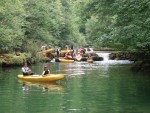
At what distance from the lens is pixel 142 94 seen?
20.5 m

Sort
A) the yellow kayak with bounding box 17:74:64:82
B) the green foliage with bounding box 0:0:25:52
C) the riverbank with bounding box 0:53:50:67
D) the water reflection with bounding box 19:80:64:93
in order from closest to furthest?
the water reflection with bounding box 19:80:64:93 → the yellow kayak with bounding box 17:74:64:82 → the green foliage with bounding box 0:0:25:52 → the riverbank with bounding box 0:53:50:67

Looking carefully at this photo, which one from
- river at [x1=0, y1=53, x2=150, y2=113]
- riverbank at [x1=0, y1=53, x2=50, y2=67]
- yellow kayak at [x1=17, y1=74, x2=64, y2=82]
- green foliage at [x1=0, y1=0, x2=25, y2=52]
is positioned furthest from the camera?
riverbank at [x1=0, y1=53, x2=50, y2=67]

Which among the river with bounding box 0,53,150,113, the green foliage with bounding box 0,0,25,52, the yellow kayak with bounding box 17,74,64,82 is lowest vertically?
the river with bounding box 0,53,150,113

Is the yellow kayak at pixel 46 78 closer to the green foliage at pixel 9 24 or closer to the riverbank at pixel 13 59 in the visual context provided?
the green foliage at pixel 9 24

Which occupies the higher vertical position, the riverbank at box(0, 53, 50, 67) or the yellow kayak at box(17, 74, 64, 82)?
the riverbank at box(0, 53, 50, 67)

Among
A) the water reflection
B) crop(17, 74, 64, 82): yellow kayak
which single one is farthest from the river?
crop(17, 74, 64, 82): yellow kayak

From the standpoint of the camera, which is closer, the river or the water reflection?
the river

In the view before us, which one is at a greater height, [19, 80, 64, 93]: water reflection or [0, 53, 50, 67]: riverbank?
[0, 53, 50, 67]: riverbank

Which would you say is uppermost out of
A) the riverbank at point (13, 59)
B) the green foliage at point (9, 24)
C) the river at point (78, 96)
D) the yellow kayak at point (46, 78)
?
the green foliage at point (9, 24)

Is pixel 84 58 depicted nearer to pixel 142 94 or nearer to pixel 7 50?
pixel 7 50

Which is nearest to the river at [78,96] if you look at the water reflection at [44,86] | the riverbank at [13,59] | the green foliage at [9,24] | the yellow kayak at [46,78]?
the water reflection at [44,86]

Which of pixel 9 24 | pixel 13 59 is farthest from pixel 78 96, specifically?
pixel 9 24

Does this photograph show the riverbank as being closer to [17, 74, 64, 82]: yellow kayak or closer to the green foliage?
the green foliage

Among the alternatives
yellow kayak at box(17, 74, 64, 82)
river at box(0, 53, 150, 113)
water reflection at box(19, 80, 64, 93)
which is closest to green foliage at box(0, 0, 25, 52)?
river at box(0, 53, 150, 113)
